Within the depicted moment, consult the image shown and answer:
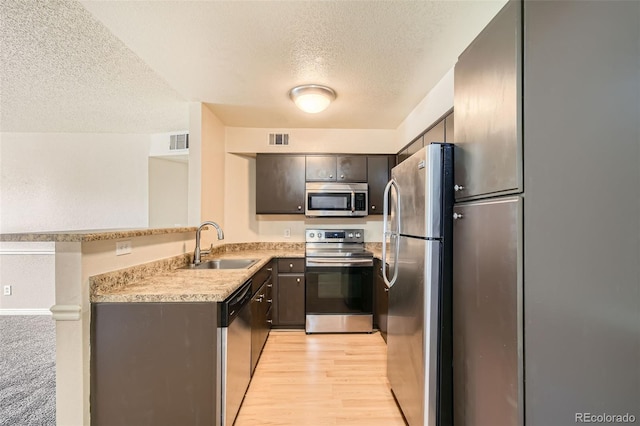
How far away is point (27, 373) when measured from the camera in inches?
86.9

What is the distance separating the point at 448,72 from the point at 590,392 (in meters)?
2.09

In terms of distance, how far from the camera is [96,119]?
10.8 feet

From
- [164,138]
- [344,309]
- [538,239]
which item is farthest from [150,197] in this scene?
[538,239]

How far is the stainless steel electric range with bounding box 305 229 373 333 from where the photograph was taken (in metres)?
3.06

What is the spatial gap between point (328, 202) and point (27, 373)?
3.19 m

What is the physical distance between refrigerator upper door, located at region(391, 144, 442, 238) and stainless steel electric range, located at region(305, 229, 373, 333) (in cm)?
151

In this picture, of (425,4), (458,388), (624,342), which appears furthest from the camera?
(425,4)

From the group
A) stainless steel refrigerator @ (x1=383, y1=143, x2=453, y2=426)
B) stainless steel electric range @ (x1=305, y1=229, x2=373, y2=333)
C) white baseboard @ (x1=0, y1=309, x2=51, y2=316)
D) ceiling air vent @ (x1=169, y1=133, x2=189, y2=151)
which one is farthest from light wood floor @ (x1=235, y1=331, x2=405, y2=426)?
white baseboard @ (x1=0, y1=309, x2=51, y2=316)

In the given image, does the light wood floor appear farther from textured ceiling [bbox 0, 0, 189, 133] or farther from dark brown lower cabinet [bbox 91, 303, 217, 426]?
textured ceiling [bbox 0, 0, 189, 133]

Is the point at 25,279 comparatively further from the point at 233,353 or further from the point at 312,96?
the point at 312,96

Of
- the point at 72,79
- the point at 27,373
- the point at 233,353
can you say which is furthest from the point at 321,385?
the point at 72,79

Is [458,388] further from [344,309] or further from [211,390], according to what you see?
[344,309]

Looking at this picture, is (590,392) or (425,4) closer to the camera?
(590,392)

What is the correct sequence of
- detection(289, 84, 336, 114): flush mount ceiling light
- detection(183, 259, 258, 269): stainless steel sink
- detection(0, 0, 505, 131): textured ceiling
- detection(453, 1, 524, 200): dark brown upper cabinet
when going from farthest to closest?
detection(183, 259, 258, 269): stainless steel sink < detection(289, 84, 336, 114): flush mount ceiling light < detection(0, 0, 505, 131): textured ceiling < detection(453, 1, 524, 200): dark brown upper cabinet
